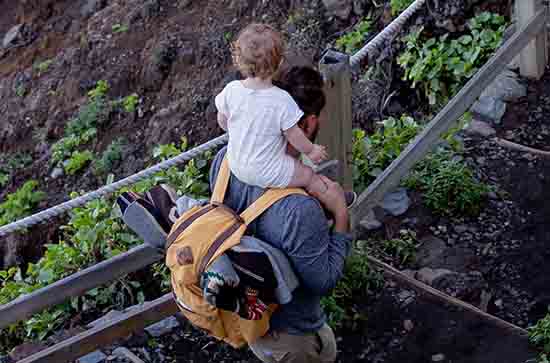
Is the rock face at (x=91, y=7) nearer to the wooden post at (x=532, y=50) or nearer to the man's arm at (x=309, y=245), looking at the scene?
the wooden post at (x=532, y=50)

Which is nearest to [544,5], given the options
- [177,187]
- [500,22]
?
[500,22]

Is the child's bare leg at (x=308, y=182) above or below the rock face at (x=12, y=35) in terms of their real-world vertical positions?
above

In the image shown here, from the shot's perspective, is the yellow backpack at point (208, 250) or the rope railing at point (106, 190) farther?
the rope railing at point (106, 190)

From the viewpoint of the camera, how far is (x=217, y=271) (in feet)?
9.71

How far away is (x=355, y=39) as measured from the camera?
25.9 ft

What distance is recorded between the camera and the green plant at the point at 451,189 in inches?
202

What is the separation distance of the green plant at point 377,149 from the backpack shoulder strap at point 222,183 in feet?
6.74

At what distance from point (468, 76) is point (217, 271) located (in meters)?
4.03

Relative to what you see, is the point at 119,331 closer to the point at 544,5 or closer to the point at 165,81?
the point at 544,5

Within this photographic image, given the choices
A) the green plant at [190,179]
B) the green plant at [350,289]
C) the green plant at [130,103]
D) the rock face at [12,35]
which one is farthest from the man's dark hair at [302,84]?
the rock face at [12,35]

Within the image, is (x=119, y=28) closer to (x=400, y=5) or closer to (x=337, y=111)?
(x=400, y=5)

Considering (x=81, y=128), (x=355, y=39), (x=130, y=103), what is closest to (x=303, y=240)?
(x=355, y=39)

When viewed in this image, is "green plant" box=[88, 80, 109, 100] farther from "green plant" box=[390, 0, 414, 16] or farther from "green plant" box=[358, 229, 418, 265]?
"green plant" box=[358, 229, 418, 265]

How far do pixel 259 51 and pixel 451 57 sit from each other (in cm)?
405
